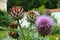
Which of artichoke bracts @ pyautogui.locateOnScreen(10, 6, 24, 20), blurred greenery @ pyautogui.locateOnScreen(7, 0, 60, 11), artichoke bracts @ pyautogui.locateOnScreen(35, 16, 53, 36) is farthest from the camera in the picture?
blurred greenery @ pyautogui.locateOnScreen(7, 0, 60, 11)

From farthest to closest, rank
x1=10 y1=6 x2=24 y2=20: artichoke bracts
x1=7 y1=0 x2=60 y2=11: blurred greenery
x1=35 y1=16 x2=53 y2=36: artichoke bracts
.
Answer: x1=7 y1=0 x2=60 y2=11: blurred greenery < x1=10 y1=6 x2=24 y2=20: artichoke bracts < x1=35 y1=16 x2=53 y2=36: artichoke bracts

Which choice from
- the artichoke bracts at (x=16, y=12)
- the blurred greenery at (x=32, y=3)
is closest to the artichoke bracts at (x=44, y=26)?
the artichoke bracts at (x=16, y=12)

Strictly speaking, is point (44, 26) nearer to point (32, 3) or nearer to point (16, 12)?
point (16, 12)

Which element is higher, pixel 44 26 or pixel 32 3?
pixel 44 26

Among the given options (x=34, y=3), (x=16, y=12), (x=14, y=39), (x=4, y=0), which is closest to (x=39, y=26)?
(x=16, y=12)

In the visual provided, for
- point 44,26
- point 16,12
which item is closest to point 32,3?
point 16,12

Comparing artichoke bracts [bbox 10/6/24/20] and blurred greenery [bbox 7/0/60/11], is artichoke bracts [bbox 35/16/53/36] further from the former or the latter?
blurred greenery [bbox 7/0/60/11]

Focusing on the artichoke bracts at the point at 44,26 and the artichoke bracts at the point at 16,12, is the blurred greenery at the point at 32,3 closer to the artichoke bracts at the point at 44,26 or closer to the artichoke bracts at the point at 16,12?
the artichoke bracts at the point at 16,12

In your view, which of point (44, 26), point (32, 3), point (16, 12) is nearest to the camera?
point (44, 26)

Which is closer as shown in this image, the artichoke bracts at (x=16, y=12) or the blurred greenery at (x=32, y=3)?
the artichoke bracts at (x=16, y=12)

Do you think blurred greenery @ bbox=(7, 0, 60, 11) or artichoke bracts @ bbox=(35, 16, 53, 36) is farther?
blurred greenery @ bbox=(7, 0, 60, 11)

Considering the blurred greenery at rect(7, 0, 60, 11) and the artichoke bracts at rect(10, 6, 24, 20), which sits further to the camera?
the blurred greenery at rect(7, 0, 60, 11)

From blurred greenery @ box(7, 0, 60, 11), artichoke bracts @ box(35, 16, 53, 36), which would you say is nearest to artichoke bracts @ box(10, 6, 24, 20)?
artichoke bracts @ box(35, 16, 53, 36)

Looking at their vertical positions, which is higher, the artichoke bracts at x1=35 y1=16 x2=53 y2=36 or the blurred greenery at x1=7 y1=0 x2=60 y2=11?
the artichoke bracts at x1=35 y1=16 x2=53 y2=36
